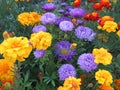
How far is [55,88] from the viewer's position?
6.65 ft

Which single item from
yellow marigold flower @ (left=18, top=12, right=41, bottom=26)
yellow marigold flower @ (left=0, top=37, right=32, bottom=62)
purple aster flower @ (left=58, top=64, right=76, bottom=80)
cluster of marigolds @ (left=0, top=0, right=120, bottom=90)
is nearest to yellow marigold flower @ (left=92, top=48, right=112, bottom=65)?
cluster of marigolds @ (left=0, top=0, right=120, bottom=90)

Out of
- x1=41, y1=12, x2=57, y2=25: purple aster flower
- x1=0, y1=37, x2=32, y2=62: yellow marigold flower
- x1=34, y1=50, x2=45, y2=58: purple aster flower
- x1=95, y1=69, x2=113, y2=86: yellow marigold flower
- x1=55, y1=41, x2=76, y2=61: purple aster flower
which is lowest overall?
→ x1=95, y1=69, x2=113, y2=86: yellow marigold flower

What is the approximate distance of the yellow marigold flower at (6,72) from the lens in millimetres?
1904

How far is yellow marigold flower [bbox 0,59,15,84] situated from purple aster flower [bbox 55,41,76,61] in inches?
12.6

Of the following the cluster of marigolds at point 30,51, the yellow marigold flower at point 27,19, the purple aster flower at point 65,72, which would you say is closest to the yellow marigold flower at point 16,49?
the cluster of marigolds at point 30,51

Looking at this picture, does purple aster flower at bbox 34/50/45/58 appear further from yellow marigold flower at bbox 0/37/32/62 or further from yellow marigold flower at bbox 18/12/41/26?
yellow marigold flower at bbox 18/12/41/26

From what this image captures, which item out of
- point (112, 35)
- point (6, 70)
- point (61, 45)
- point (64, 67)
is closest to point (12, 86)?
point (6, 70)

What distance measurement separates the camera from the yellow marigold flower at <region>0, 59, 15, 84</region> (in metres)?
1.90

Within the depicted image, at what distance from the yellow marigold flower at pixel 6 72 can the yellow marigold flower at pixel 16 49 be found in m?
0.20

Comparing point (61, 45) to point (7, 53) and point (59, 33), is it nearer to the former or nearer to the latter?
point (59, 33)

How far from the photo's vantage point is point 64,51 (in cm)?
201

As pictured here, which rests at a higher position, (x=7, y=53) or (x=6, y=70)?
(x=7, y=53)

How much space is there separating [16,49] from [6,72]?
325 mm

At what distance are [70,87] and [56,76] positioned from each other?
0.36 m
